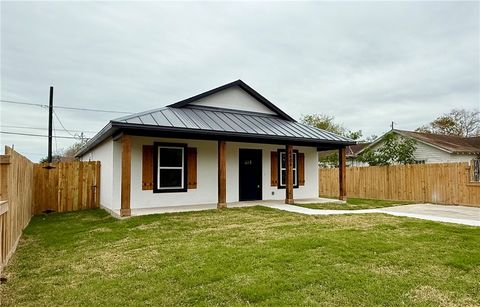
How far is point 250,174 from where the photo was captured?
1316 centimetres

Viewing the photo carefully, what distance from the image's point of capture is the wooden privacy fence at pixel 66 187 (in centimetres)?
1185

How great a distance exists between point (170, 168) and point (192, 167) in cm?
79

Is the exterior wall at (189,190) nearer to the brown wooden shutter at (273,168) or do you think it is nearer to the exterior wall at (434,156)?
the brown wooden shutter at (273,168)

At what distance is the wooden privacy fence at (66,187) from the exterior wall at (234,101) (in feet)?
16.1

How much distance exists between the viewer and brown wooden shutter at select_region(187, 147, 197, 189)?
11.6 meters

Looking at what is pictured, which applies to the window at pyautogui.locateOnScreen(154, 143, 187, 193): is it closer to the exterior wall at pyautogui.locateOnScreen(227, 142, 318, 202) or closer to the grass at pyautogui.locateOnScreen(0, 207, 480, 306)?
the exterior wall at pyautogui.locateOnScreen(227, 142, 318, 202)

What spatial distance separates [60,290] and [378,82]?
23360 millimetres

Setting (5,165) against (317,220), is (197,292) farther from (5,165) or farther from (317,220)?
(317,220)

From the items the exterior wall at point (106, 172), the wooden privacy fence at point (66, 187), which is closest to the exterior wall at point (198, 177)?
the exterior wall at point (106, 172)

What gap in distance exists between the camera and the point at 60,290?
4020mm

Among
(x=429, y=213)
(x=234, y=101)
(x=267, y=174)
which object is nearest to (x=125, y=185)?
(x=267, y=174)

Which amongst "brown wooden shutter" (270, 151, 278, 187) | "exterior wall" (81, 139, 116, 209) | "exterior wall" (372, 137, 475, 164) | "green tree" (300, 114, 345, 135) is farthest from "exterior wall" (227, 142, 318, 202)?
"green tree" (300, 114, 345, 135)

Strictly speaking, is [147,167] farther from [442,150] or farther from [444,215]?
[442,150]

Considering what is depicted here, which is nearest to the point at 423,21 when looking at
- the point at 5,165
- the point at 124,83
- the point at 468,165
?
the point at 468,165
